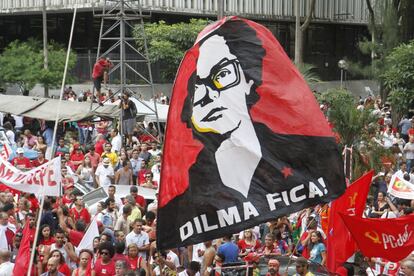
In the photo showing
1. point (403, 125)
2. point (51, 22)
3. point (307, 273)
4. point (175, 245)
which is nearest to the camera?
point (175, 245)

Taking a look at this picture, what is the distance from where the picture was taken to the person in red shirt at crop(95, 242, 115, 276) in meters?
10.9

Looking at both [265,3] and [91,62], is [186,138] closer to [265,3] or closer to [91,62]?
[91,62]

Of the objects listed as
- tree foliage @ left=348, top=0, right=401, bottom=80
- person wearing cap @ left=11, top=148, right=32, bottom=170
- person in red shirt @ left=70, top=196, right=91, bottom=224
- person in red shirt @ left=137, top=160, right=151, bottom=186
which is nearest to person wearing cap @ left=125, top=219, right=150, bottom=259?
person in red shirt @ left=70, top=196, right=91, bottom=224

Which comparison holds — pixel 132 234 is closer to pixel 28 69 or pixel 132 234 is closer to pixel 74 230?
pixel 74 230

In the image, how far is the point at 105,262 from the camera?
11.0m

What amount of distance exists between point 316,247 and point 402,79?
53.7 feet

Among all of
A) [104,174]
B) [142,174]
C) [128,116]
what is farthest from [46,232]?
[128,116]

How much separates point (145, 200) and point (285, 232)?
3039 millimetres

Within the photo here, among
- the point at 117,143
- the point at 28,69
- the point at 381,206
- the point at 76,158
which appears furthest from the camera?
the point at 28,69

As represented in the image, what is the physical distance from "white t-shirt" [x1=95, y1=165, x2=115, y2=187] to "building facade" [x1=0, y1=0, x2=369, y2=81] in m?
23.7

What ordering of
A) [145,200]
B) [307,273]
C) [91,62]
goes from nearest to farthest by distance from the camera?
[307,273], [145,200], [91,62]

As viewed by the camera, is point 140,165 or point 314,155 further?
point 140,165

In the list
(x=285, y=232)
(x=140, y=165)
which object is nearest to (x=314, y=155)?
(x=285, y=232)

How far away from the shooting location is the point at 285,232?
44.9 ft
